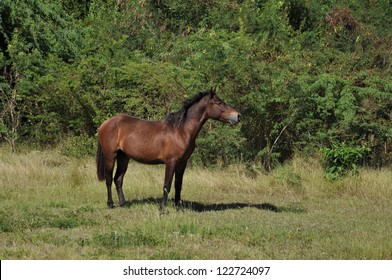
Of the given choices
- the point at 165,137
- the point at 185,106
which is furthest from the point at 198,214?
the point at 185,106

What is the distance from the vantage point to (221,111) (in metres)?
11.8

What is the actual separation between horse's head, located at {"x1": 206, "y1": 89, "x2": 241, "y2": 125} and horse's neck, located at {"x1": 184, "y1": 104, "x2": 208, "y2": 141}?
0.43ft

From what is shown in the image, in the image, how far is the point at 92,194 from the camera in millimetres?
13359

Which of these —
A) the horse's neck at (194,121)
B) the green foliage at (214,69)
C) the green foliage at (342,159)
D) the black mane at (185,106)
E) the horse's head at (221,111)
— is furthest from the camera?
the green foliage at (214,69)

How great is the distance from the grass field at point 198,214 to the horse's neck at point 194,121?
129 cm

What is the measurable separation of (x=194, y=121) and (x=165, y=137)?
1.85ft

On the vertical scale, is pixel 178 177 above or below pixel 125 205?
above

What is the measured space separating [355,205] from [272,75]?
477cm

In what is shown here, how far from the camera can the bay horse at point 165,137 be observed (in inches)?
463

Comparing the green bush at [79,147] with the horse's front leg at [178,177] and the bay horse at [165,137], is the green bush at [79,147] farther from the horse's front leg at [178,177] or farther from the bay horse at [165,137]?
the horse's front leg at [178,177]

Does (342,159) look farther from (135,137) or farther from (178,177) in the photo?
(135,137)

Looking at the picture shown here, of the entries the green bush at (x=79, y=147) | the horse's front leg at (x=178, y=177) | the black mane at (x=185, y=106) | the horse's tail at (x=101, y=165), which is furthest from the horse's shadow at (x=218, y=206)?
the green bush at (x=79, y=147)

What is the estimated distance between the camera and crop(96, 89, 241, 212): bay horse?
11766 millimetres
